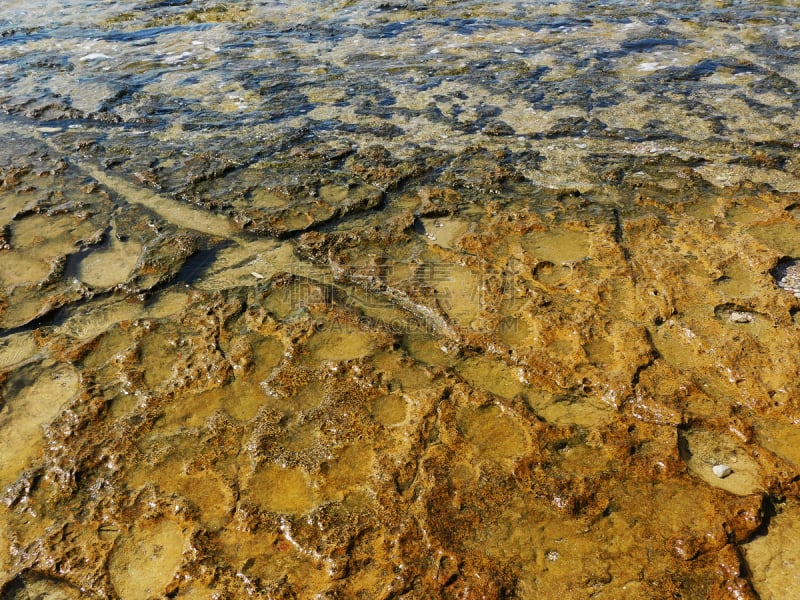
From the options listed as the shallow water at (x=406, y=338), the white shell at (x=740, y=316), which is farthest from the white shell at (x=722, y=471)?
the white shell at (x=740, y=316)

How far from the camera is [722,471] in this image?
2.23 m

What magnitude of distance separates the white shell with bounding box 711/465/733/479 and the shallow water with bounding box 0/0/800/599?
0.01 meters

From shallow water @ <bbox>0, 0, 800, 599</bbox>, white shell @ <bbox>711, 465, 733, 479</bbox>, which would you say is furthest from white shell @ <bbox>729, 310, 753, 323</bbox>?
white shell @ <bbox>711, 465, 733, 479</bbox>

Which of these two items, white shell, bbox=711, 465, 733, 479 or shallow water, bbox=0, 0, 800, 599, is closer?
shallow water, bbox=0, 0, 800, 599

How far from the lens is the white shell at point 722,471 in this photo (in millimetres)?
2227

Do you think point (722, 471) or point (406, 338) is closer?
point (722, 471)

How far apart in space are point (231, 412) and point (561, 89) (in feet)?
15.3

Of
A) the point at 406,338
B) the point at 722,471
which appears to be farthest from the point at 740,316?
the point at 406,338

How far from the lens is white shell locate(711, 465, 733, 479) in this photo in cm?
223

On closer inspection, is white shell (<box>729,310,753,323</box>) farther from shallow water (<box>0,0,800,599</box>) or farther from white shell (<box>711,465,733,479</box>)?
white shell (<box>711,465,733,479</box>)

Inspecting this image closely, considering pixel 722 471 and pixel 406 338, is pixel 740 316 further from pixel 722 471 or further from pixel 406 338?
pixel 406 338

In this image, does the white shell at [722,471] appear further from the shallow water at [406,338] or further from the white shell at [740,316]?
the white shell at [740,316]

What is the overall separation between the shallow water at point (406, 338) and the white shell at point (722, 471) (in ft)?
0.03

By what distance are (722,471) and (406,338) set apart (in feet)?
5.01
